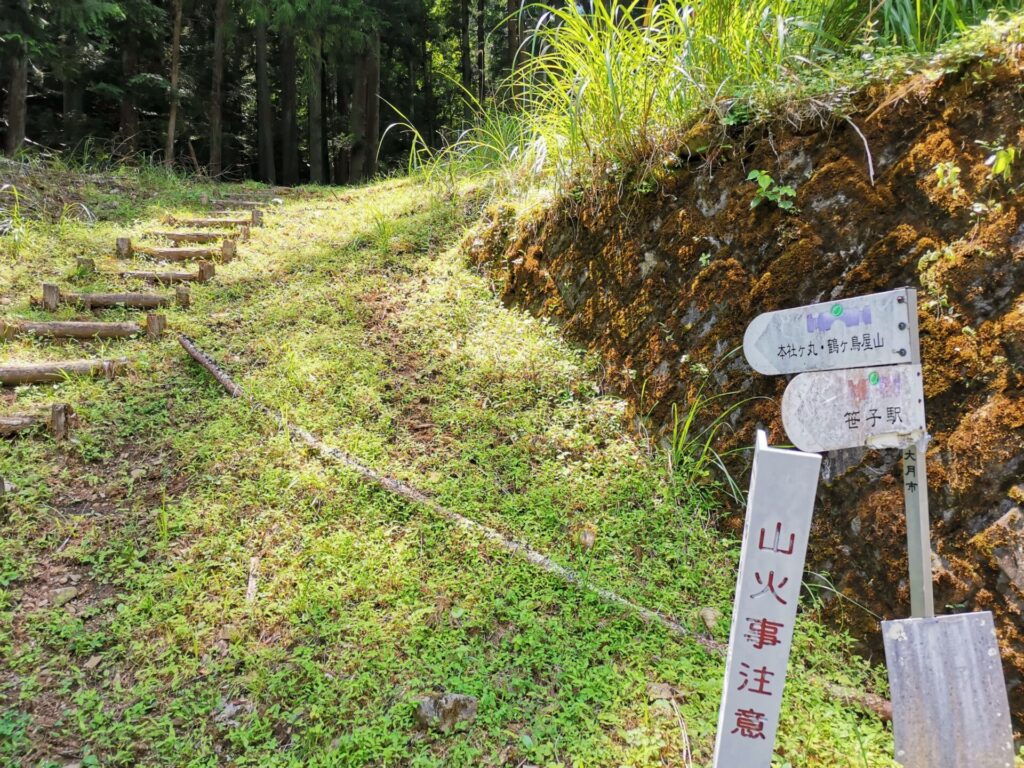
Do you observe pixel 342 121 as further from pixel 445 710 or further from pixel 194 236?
pixel 445 710

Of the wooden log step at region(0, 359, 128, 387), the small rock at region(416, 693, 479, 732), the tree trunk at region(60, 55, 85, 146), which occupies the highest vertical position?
the tree trunk at region(60, 55, 85, 146)

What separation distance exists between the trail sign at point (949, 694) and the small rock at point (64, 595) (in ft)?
11.0

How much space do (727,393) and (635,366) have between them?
0.67 metres

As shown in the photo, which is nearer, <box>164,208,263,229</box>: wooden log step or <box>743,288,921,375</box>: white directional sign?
<box>743,288,921,375</box>: white directional sign

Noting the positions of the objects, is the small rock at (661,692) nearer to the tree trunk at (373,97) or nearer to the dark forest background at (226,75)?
the dark forest background at (226,75)

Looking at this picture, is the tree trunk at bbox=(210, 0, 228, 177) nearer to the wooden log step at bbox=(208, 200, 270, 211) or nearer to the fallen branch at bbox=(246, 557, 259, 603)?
the wooden log step at bbox=(208, 200, 270, 211)

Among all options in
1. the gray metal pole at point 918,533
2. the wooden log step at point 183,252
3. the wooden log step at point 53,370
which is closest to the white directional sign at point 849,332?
the gray metal pole at point 918,533

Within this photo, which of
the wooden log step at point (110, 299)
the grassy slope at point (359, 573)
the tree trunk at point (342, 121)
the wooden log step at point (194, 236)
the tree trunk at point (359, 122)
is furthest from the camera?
the tree trunk at point (342, 121)

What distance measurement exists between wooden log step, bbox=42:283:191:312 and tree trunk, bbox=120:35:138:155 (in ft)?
29.1

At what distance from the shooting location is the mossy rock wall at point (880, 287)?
2213 mm

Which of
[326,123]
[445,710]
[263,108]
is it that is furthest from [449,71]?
[445,710]

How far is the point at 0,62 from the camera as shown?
9.81m

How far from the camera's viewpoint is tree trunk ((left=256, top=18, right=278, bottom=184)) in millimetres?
14719

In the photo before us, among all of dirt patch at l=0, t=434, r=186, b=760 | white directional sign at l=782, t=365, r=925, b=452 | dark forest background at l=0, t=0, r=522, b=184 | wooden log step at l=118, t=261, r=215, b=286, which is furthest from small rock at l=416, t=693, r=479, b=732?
dark forest background at l=0, t=0, r=522, b=184
